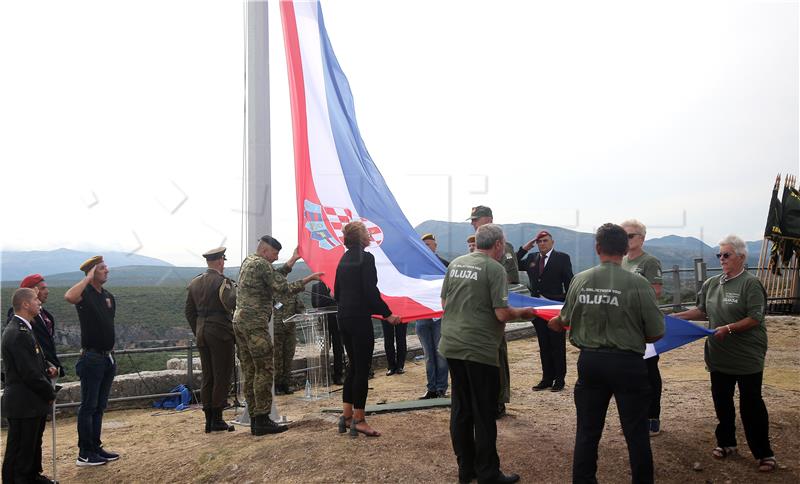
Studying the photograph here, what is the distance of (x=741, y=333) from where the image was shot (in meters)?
5.04

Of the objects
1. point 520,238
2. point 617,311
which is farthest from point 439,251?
point 617,311

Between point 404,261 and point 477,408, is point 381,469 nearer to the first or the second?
point 477,408

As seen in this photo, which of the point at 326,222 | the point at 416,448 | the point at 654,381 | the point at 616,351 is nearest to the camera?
the point at 616,351

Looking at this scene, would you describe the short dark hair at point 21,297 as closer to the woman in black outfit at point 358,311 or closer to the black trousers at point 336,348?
the woman in black outfit at point 358,311

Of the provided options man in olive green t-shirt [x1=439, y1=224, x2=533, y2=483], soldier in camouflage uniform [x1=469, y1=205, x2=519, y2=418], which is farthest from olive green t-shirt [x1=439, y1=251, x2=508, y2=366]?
soldier in camouflage uniform [x1=469, y1=205, x2=519, y2=418]

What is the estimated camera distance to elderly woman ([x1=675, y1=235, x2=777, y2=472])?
5.00m

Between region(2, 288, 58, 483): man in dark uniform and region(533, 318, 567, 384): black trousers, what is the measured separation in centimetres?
507

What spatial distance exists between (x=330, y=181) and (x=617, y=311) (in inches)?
148

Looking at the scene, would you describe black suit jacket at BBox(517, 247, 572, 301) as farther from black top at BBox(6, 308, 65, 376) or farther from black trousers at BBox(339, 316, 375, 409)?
black top at BBox(6, 308, 65, 376)

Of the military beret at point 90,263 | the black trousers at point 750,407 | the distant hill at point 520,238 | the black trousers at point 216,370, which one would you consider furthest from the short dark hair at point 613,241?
the military beret at point 90,263

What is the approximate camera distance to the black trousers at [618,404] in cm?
406

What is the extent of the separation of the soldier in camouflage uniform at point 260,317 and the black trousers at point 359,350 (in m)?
0.94

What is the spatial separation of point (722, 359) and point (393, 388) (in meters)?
4.81

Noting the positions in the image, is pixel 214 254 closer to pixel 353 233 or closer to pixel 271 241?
pixel 271 241
